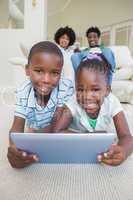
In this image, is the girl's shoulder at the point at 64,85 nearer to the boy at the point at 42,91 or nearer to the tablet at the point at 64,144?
the boy at the point at 42,91

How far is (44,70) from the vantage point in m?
0.94

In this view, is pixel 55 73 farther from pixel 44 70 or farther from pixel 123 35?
pixel 123 35

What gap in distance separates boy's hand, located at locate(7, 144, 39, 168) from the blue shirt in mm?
228

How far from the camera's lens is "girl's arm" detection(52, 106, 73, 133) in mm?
1021

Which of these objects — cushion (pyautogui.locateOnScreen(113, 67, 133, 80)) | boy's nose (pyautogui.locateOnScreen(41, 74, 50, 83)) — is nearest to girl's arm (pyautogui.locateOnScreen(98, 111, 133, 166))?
boy's nose (pyautogui.locateOnScreen(41, 74, 50, 83))

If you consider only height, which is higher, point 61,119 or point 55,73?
point 55,73

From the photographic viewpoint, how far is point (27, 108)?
103cm

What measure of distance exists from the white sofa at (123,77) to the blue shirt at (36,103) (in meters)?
1.76

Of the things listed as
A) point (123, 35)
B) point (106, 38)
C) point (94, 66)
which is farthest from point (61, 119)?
point (106, 38)

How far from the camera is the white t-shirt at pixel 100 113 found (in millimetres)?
1002

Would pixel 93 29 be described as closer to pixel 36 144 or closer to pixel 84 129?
pixel 84 129

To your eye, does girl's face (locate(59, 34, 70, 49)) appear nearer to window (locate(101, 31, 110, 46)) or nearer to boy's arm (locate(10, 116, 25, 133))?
boy's arm (locate(10, 116, 25, 133))

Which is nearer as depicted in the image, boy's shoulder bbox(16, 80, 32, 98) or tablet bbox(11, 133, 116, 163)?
tablet bbox(11, 133, 116, 163)

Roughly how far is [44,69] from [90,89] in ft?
0.51
